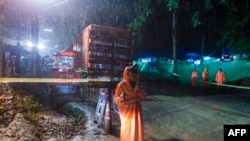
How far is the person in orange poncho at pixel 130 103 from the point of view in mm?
5301

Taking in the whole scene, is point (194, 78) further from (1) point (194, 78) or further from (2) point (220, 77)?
(2) point (220, 77)

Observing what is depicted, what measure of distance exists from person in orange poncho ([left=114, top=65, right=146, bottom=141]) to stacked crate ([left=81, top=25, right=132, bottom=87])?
229cm

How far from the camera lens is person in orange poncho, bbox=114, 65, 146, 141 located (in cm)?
530

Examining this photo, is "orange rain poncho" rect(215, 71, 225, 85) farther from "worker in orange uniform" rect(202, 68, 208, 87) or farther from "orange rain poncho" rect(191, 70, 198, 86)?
"orange rain poncho" rect(191, 70, 198, 86)

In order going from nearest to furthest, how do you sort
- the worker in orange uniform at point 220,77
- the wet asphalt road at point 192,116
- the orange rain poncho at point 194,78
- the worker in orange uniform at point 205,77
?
the wet asphalt road at point 192,116 → the worker in orange uniform at point 220,77 → the worker in orange uniform at point 205,77 → the orange rain poncho at point 194,78

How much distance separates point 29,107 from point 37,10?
6390 millimetres

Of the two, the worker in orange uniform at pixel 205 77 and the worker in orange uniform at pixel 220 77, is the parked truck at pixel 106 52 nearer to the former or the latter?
the worker in orange uniform at pixel 220 77

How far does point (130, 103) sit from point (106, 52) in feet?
9.38

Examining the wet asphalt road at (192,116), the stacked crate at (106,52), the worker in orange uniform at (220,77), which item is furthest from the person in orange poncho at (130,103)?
the worker in orange uniform at (220,77)

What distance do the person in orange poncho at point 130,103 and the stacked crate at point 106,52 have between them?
229 cm

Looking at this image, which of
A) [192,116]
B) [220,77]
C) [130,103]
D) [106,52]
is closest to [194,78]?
[220,77]

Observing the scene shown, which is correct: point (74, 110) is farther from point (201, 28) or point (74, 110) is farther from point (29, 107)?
point (201, 28)

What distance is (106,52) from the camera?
7.85 m

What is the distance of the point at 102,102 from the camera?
8055mm
